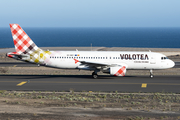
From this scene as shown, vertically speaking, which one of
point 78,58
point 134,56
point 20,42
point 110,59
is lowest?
point 110,59

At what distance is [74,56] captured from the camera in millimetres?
34656

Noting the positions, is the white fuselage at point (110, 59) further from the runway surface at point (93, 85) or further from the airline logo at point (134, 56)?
the runway surface at point (93, 85)

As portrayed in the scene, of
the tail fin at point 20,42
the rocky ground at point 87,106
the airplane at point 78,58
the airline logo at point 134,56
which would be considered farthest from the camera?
the airline logo at point 134,56

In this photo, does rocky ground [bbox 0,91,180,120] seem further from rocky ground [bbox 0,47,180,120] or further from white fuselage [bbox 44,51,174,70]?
white fuselage [bbox 44,51,174,70]

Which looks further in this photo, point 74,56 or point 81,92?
point 74,56

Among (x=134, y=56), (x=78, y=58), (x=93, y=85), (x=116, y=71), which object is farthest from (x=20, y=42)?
(x=134, y=56)

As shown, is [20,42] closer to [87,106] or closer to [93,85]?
[93,85]

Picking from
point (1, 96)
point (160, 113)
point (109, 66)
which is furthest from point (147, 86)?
point (1, 96)

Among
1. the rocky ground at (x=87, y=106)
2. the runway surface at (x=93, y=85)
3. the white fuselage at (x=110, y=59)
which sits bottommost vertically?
the rocky ground at (x=87, y=106)

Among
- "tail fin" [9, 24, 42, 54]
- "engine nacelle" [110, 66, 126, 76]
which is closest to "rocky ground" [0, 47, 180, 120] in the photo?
"engine nacelle" [110, 66, 126, 76]

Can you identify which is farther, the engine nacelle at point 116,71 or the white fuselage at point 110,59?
the white fuselage at point 110,59

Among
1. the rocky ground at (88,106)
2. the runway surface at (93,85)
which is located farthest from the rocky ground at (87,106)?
the runway surface at (93,85)

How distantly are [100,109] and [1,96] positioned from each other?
391 inches

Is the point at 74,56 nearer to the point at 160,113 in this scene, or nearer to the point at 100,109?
the point at 100,109
